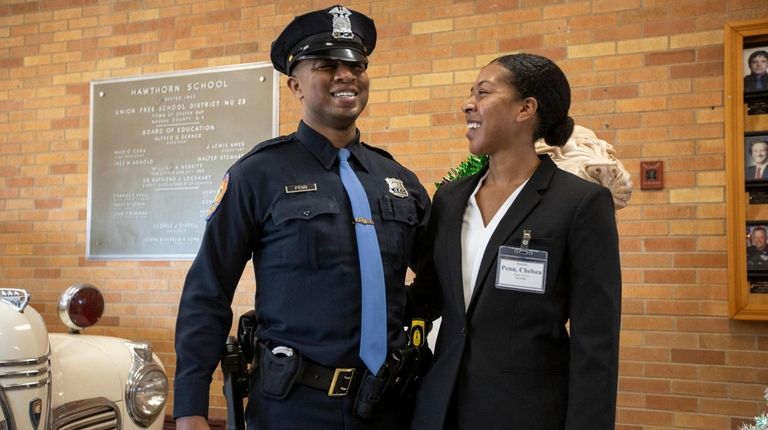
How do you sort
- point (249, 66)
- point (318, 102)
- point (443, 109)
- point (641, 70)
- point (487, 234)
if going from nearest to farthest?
point (487, 234)
point (318, 102)
point (641, 70)
point (443, 109)
point (249, 66)

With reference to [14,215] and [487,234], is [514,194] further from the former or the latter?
[14,215]

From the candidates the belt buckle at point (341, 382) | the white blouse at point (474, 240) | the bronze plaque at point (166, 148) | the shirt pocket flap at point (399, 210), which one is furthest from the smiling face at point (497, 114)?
the bronze plaque at point (166, 148)

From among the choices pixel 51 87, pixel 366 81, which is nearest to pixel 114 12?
pixel 51 87

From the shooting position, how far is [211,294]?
183 centimetres

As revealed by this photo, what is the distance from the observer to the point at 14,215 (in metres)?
5.50

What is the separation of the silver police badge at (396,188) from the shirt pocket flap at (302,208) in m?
0.19

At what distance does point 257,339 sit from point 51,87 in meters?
4.25

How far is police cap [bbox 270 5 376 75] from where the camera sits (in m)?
1.98

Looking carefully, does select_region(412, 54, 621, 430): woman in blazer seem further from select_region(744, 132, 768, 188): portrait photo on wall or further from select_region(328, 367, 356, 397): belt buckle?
select_region(744, 132, 768, 188): portrait photo on wall

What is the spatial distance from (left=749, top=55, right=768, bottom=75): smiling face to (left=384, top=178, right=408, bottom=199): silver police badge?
257 cm

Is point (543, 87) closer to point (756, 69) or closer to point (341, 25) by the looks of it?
point (341, 25)

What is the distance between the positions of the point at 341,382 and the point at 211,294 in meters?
0.36

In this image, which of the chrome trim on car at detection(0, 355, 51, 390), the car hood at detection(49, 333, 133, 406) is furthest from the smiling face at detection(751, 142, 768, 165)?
the chrome trim on car at detection(0, 355, 51, 390)

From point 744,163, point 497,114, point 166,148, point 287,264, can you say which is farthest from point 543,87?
point 166,148
